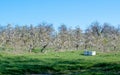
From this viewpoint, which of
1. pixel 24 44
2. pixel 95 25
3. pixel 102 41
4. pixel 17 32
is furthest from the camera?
pixel 95 25

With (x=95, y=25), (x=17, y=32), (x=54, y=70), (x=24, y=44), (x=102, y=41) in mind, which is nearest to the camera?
(x=54, y=70)

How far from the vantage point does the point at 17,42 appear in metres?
51.3

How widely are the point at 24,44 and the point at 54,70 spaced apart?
31559 mm

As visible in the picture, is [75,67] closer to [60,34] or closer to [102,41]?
[102,41]

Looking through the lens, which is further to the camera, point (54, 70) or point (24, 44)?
point (24, 44)

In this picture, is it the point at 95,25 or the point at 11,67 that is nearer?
the point at 11,67

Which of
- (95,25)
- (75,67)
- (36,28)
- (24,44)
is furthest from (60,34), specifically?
A: (75,67)

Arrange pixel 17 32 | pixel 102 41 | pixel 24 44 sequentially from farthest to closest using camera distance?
pixel 17 32, pixel 102 41, pixel 24 44

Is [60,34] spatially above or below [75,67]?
above

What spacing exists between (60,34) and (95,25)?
78.7ft

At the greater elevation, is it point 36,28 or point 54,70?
point 36,28

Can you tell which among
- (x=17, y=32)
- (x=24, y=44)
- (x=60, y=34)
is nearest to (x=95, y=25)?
(x=60, y=34)

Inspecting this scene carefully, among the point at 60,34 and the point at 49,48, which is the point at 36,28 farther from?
the point at 49,48

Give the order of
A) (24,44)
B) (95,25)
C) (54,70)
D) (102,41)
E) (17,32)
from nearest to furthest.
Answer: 1. (54,70)
2. (24,44)
3. (102,41)
4. (17,32)
5. (95,25)
